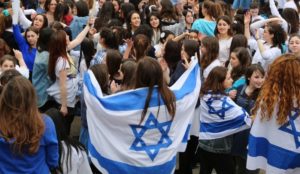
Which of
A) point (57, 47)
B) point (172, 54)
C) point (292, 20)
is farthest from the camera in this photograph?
point (292, 20)

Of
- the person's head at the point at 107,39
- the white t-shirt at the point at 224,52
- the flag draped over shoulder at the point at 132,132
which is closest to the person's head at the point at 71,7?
the person's head at the point at 107,39

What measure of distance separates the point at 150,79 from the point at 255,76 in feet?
5.26

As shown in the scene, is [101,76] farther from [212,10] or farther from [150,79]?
[212,10]

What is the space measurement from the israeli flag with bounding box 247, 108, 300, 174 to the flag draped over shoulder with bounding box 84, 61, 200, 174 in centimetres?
62

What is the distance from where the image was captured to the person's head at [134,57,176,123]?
404cm

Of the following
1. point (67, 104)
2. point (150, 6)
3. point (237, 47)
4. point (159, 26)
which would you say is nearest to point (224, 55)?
point (237, 47)

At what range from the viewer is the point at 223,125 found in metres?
5.12

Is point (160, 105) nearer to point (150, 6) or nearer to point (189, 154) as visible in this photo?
point (189, 154)

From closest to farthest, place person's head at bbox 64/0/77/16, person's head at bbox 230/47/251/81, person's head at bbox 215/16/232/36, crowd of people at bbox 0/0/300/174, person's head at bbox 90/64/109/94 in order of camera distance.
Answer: crowd of people at bbox 0/0/300/174 < person's head at bbox 90/64/109/94 < person's head at bbox 230/47/251/81 < person's head at bbox 215/16/232/36 < person's head at bbox 64/0/77/16

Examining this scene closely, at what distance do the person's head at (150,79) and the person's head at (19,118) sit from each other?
0.90 meters

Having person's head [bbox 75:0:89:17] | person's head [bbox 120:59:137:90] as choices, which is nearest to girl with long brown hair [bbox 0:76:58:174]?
person's head [bbox 120:59:137:90]

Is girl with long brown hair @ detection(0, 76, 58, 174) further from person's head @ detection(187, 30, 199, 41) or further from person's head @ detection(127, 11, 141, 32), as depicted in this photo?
person's head @ detection(127, 11, 141, 32)

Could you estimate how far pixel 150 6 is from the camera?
10.2 metres

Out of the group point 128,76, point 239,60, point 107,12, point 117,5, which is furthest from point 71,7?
point 128,76
